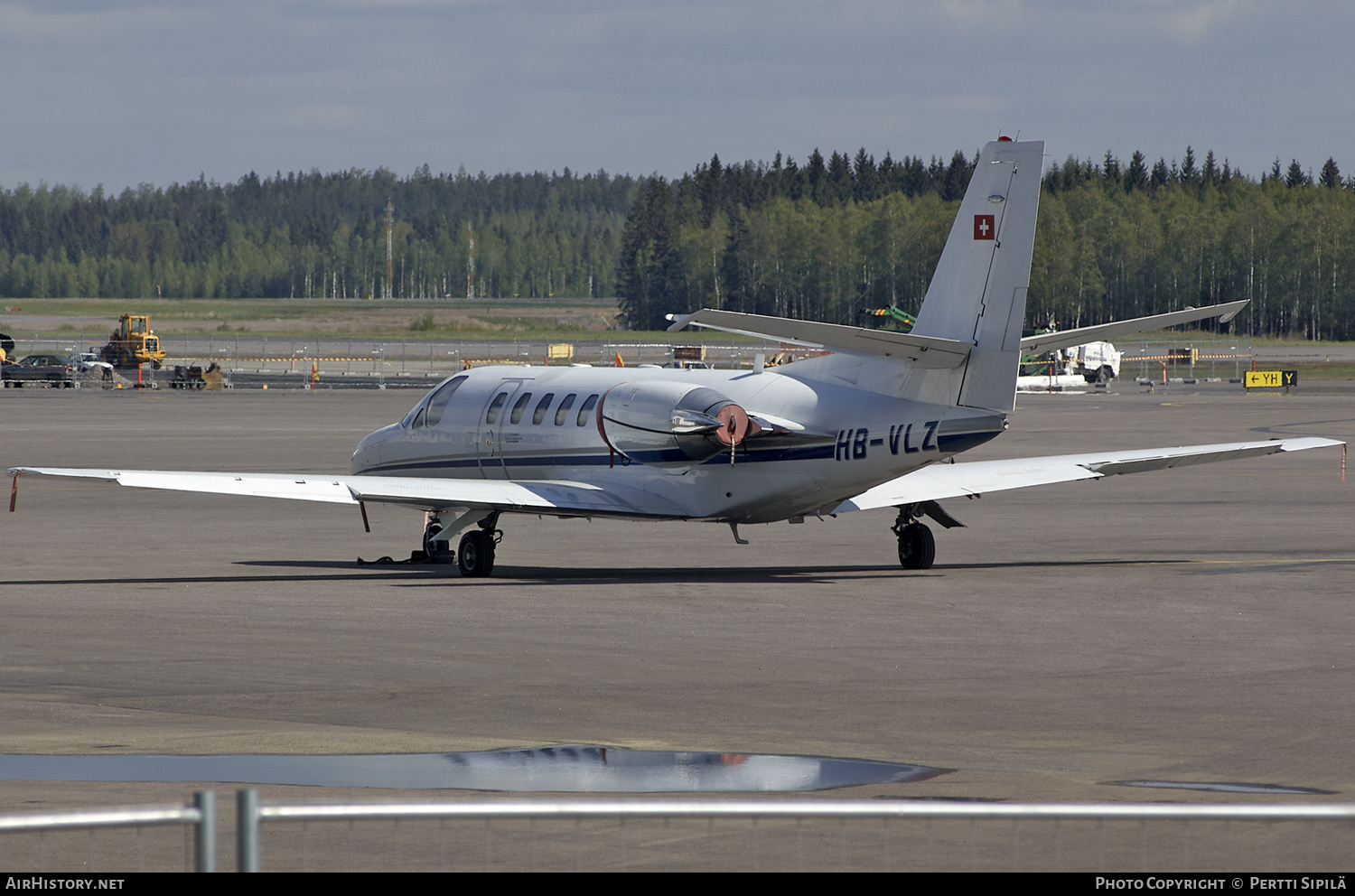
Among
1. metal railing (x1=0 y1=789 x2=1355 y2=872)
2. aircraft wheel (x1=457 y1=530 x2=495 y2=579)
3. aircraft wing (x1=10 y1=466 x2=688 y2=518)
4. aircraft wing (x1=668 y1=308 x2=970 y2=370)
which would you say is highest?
aircraft wing (x1=668 y1=308 x2=970 y2=370)

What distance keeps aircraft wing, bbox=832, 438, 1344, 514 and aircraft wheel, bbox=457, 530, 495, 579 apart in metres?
4.87

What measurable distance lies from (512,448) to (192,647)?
9816 millimetres

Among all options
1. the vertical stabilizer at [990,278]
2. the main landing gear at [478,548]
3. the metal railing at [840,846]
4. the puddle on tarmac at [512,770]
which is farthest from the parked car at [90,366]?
the metal railing at [840,846]

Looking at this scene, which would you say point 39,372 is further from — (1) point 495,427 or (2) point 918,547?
(2) point 918,547

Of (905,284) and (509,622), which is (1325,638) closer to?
(509,622)

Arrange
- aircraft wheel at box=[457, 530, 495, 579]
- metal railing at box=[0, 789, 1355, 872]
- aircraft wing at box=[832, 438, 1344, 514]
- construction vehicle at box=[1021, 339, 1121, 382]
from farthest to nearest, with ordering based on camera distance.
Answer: construction vehicle at box=[1021, 339, 1121, 382], aircraft wing at box=[832, 438, 1344, 514], aircraft wheel at box=[457, 530, 495, 579], metal railing at box=[0, 789, 1355, 872]

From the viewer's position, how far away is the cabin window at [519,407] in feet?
90.6

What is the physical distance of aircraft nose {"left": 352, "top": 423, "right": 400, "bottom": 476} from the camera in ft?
97.8

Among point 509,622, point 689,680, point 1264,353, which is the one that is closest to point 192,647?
point 509,622

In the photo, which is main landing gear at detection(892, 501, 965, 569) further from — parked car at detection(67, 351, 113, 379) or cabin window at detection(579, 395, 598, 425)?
parked car at detection(67, 351, 113, 379)

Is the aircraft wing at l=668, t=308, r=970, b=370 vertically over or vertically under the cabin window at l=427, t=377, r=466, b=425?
over

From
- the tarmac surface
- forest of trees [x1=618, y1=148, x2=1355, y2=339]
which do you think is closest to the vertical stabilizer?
the tarmac surface

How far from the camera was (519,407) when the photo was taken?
2769cm

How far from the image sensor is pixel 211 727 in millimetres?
14078
